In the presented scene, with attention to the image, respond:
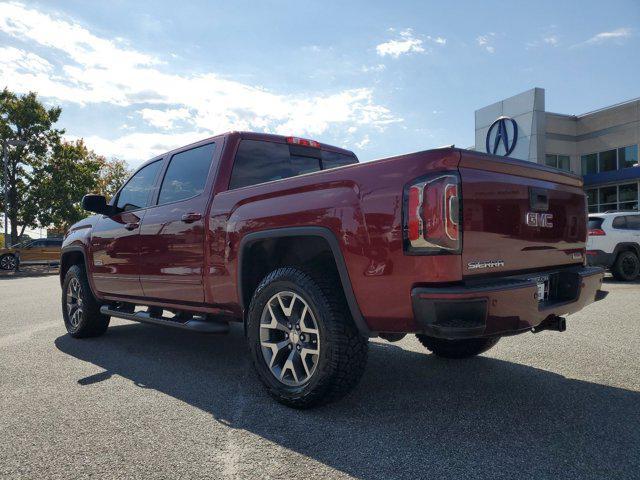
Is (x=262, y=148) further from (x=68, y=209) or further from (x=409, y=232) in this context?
(x=68, y=209)

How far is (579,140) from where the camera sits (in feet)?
101

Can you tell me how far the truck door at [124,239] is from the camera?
487 cm

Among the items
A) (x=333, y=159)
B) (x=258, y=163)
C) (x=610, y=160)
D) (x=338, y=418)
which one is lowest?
(x=338, y=418)

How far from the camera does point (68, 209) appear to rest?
96.7 feet

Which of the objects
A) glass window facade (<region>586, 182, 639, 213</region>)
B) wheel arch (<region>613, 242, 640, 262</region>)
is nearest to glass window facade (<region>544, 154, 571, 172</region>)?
glass window facade (<region>586, 182, 639, 213</region>)

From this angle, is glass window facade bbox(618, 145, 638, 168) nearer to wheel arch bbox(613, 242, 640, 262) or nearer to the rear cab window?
wheel arch bbox(613, 242, 640, 262)

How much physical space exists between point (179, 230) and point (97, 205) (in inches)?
62.5

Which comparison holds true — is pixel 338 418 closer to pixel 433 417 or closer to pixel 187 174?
pixel 433 417

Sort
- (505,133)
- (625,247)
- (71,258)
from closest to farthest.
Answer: (71,258)
(625,247)
(505,133)

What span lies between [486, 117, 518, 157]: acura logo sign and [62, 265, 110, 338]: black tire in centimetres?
2442

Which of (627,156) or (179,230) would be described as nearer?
(179,230)

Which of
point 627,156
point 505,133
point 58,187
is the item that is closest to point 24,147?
point 58,187

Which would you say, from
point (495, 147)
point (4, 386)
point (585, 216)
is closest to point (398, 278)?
point (585, 216)

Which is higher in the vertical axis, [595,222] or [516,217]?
[595,222]
